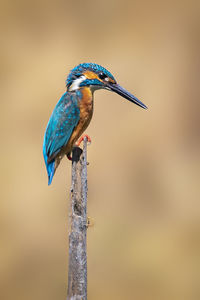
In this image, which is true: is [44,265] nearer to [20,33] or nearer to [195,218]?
[195,218]

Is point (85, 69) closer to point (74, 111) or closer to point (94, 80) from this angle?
point (94, 80)

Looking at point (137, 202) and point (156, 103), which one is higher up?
point (156, 103)

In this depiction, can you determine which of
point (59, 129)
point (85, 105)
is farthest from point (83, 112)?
point (59, 129)

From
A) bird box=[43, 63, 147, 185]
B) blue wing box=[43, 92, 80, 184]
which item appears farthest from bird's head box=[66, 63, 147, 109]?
blue wing box=[43, 92, 80, 184]

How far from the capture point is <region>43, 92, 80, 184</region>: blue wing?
13.2 ft

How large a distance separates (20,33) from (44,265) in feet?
14.2

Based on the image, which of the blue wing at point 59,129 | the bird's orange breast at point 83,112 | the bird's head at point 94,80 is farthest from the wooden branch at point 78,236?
the bird's head at point 94,80

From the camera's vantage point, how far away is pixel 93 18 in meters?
9.41

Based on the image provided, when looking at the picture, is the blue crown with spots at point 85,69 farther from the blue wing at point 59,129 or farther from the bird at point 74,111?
the blue wing at point 59,129

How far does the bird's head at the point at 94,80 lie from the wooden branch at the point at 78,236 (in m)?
0.97

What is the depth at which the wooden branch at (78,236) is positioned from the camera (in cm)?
318

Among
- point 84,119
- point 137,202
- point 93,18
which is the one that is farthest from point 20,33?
point 84,119

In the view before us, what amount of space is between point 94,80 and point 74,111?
296 mm

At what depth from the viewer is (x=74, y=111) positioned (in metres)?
4.14
